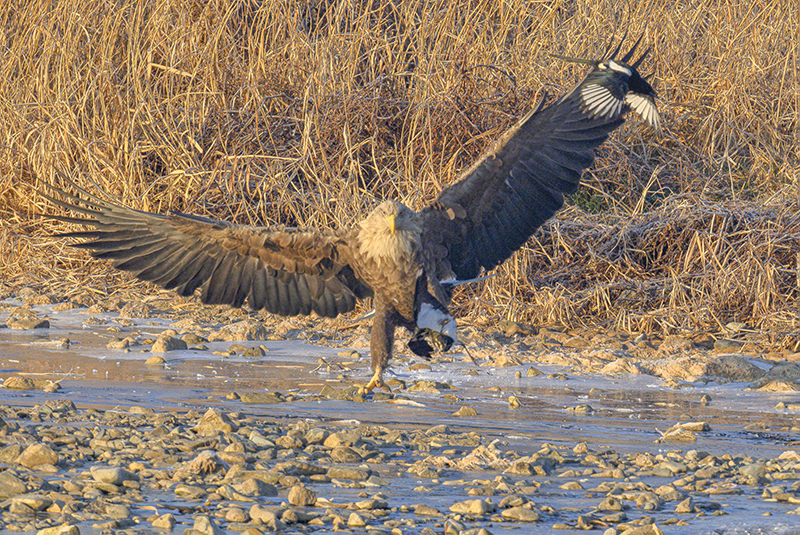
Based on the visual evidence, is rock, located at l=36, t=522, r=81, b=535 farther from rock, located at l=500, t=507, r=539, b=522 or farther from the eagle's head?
the eagle's head

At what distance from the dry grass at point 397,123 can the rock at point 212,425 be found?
2925 millimetres

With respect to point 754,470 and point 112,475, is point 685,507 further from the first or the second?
point 112,475

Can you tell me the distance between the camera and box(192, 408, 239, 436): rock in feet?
12.2

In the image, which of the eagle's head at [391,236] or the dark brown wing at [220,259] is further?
the dark brown wing at [220,259]

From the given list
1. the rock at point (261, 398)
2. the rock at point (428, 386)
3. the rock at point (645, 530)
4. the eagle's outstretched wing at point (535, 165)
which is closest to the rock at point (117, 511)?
the rock at point (645, 530)

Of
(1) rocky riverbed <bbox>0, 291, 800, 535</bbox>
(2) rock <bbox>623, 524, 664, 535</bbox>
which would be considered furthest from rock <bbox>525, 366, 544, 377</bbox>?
(2) rock <bbox>623, 524, 664, 535</bbox>

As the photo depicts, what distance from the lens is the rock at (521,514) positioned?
2.81 m

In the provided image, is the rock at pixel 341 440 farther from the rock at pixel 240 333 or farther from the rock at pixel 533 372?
the rock at pixel 240 333

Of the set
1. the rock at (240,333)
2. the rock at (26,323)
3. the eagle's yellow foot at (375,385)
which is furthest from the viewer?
the rock at (26,323)

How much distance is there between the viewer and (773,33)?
8.35 meters

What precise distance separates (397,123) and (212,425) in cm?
417

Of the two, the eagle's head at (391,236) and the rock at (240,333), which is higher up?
the eagle's head at (391,236)

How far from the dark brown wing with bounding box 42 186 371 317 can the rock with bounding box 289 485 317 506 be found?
2.20 meters

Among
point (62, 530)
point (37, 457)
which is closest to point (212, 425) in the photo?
point (37, 457)
